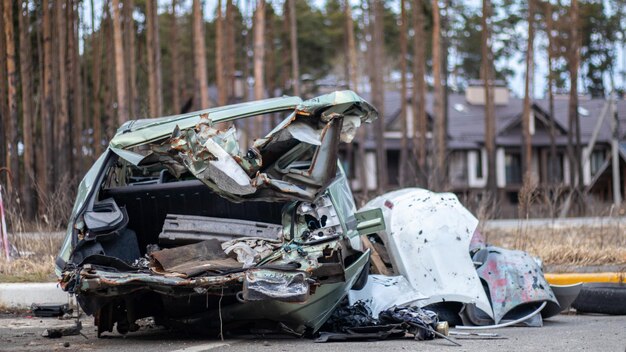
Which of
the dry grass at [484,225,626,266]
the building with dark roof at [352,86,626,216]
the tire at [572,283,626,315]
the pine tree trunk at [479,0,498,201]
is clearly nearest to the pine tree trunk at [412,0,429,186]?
the pine tree trunk at [479,0,498,201]

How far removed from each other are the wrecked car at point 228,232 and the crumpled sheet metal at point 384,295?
0.95 feet

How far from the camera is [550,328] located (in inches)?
316

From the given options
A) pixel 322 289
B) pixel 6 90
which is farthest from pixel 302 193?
pixel 6 90

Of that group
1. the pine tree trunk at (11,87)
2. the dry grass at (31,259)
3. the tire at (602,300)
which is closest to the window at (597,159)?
the pine tree trunk at (11,87)

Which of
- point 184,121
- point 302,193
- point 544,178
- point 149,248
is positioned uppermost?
point 184,121

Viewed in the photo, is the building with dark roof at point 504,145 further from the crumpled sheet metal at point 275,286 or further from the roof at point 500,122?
the crumpled sheet metal at point 275,286

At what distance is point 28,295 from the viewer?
9289mm

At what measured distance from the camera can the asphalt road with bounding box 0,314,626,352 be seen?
660cm

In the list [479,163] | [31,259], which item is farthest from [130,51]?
[479,163]

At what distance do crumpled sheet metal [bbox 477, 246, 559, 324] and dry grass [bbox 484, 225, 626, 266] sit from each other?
326cm

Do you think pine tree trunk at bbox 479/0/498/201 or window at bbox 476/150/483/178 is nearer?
pine tree trunk at bbox 479/0/498/201

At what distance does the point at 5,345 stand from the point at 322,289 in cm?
250

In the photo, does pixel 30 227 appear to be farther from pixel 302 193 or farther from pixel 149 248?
pixel 302 193

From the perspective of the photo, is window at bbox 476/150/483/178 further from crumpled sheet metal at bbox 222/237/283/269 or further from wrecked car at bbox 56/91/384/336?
crumpled sheet metal at bbox 222/237/283/269
